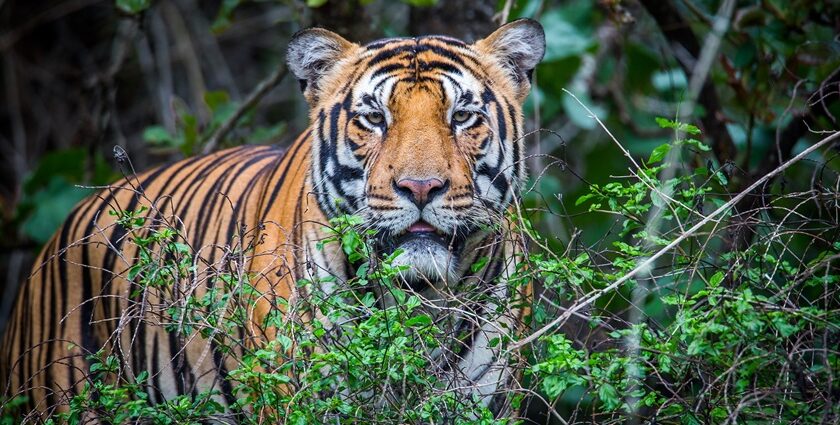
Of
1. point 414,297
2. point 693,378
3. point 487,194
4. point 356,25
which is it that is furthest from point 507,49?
point 356,25

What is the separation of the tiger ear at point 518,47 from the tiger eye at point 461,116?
13.3 inches

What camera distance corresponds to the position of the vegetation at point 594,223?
8.40 feet

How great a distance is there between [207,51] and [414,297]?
6304 millimetres

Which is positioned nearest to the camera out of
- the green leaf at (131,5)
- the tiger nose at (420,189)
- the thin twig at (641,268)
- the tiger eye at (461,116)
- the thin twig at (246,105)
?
the thin twig at (641,268)

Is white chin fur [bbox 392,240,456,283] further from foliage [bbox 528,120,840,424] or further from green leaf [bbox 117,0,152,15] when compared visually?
green leaf [bbox 117,0,152,15]

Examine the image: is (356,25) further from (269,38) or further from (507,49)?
(269,38)

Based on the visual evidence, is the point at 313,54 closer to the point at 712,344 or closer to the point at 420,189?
the point at 420,189

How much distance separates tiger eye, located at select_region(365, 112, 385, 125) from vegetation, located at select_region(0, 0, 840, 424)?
1.63 feet

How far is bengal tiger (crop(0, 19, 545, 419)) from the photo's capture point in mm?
3068

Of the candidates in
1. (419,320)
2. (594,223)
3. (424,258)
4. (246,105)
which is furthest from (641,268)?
(594,223)

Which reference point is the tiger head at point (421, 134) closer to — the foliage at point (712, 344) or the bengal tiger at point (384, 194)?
the bengal tiger at point (384, 194)

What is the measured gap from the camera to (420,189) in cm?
306

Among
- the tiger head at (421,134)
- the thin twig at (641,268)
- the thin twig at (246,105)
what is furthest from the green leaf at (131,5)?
the thin twig at (641,268)

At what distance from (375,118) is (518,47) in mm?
611
